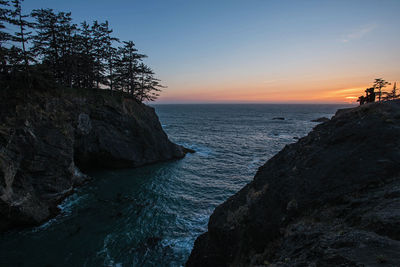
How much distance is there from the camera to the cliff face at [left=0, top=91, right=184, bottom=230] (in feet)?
45.8

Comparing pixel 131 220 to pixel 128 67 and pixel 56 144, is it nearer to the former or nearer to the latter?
pixel 56 144

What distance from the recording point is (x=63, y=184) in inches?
727

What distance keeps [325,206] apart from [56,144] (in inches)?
879

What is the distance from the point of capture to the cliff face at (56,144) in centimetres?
1395

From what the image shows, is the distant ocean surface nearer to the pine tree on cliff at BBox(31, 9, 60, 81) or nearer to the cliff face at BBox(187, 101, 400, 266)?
the cliff face at BBox(187, 101, 400, 266)

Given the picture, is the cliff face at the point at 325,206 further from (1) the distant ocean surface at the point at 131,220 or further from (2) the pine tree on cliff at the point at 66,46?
(2) the pine tree on cliff at the point at 66,46

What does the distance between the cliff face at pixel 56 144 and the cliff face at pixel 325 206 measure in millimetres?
13879

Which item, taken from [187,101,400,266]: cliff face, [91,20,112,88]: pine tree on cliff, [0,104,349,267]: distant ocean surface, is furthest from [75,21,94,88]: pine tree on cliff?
[187,101,400,266]: cliff face

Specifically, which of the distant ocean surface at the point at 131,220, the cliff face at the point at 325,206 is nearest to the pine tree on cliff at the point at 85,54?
the distant ocean surface at the point at 131,220

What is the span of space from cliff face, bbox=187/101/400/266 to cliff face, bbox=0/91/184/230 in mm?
13879

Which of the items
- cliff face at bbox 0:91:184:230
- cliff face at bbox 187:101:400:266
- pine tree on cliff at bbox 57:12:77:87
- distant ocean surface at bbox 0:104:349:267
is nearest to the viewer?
cliff face at bbox 187:101:400:266

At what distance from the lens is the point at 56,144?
720 inches

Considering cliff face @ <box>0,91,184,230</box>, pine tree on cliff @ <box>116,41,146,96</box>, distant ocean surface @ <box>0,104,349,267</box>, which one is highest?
pine tree on cliff @ <box>116,41,146,96</box>

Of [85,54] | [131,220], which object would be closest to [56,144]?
[131,220]
